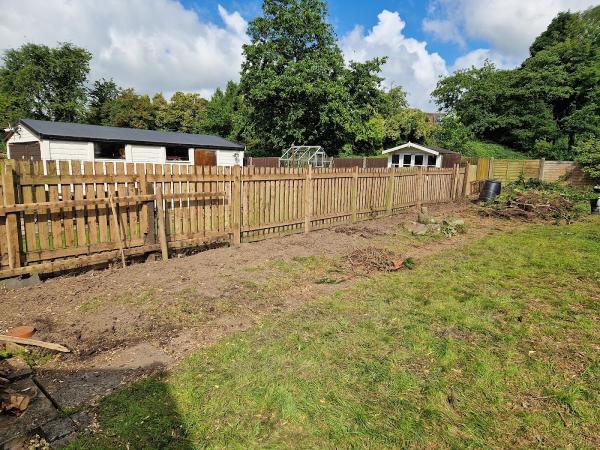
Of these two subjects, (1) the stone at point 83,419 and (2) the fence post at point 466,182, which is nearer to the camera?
(1) the stone at point 83,419

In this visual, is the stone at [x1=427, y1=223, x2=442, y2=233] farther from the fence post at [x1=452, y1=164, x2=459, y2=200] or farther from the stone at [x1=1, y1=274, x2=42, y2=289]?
the stone at [x1=1, y1=274, x2=42, y2=289]

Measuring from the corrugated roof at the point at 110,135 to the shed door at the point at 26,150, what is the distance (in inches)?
48.7

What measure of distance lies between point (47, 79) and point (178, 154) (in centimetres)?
3456

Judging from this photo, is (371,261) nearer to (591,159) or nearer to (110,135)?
(591,159)

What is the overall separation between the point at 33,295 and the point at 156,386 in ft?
9.12

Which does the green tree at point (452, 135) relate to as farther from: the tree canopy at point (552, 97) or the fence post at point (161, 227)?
the fence post at point (161, 227)

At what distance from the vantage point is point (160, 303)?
4.51m

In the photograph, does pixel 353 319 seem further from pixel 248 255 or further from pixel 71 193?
pixel 71 193

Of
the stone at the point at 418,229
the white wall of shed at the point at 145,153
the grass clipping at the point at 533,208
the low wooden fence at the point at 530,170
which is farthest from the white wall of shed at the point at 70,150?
the low wooden fence at the point at 530,170

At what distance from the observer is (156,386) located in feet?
9.54

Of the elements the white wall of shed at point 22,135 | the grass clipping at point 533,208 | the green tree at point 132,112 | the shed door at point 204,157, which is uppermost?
the green tree at point 132,112

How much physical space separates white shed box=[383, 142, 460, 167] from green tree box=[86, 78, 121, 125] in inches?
1602

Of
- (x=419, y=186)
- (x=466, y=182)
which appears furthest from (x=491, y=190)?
(x=419, y=186)

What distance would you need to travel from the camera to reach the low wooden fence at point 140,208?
15.5 ft
